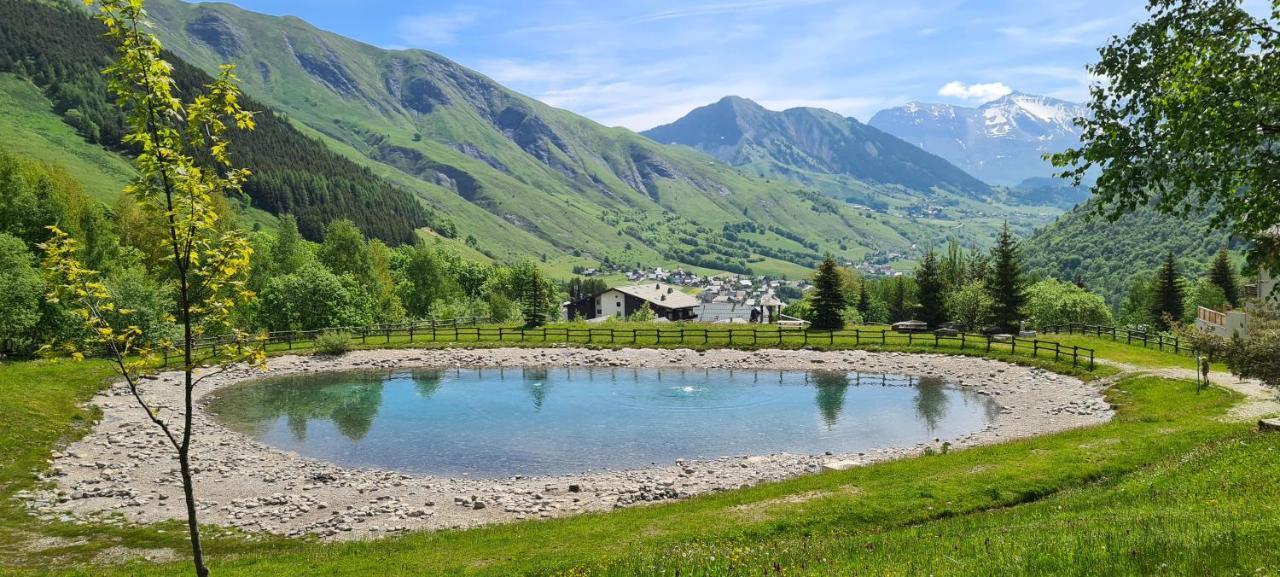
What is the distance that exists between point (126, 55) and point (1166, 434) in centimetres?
3241

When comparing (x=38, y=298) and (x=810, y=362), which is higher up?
(x=38, y=298)

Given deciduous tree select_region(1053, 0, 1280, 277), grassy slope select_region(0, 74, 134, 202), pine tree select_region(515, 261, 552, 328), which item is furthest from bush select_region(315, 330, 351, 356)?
grassy slope select_region(0, 74, 134, 202)

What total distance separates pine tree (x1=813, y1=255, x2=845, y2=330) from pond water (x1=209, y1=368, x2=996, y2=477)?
62.9ft

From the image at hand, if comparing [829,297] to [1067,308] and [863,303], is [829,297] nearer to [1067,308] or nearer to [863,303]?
[1067,308]

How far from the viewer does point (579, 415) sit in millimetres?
43750

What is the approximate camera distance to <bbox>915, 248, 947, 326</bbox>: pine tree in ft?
252

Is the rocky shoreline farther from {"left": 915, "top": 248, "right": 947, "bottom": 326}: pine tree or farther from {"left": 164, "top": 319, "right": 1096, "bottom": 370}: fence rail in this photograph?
{"left": 915, "top": 248, "right": 947, "bottom": 326}: pine tree

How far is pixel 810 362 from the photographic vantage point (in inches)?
2418

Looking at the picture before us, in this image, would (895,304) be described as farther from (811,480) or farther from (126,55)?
(126,55)

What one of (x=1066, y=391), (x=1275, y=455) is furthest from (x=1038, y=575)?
(x=1066, y=391)

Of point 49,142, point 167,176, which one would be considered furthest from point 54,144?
point 167,176

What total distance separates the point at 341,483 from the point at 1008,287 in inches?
2480

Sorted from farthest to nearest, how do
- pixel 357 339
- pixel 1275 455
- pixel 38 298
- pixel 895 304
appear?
pixel 895 304 < pixel 357 339 < pixel 38 298 < pixel 1275 455

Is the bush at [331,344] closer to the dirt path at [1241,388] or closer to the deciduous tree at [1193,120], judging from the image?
the dirt path at [1241,388]
